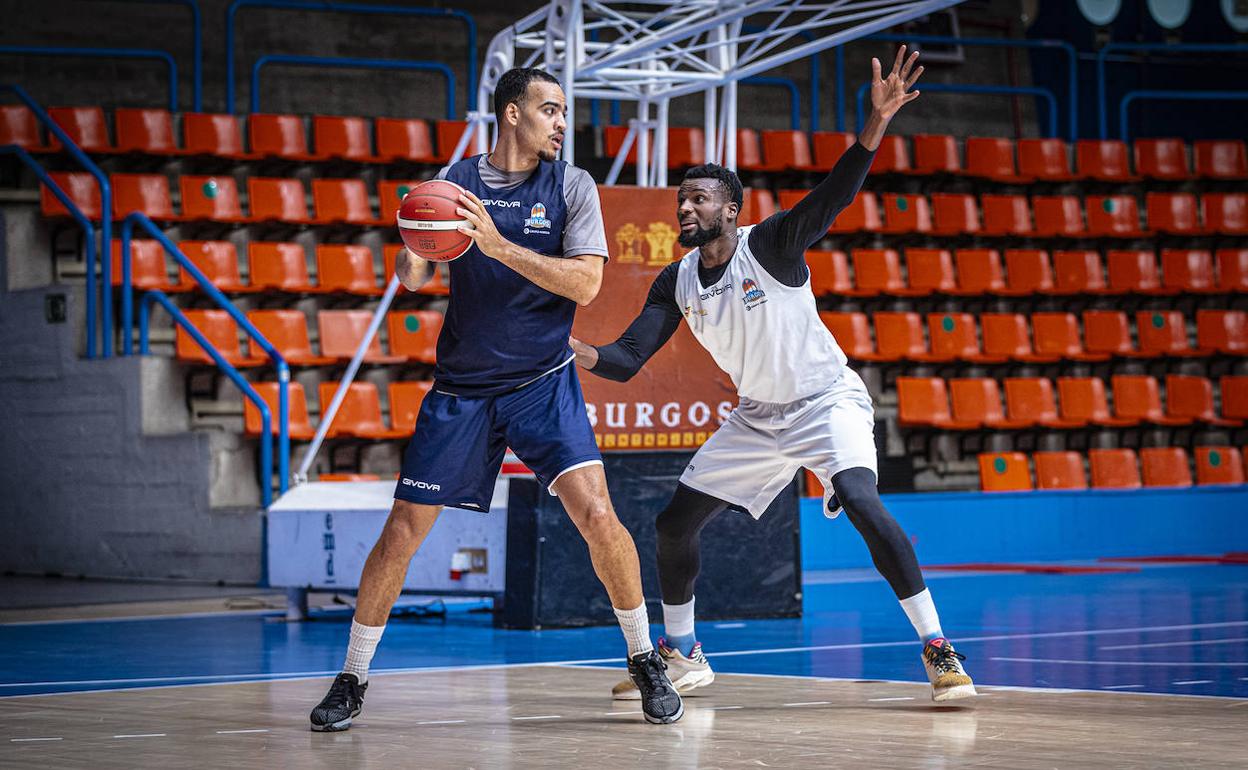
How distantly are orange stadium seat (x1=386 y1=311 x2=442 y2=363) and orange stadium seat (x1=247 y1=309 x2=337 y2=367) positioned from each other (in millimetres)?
693

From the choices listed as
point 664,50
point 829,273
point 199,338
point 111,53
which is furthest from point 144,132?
point 829,273

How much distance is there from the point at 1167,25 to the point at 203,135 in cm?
1039

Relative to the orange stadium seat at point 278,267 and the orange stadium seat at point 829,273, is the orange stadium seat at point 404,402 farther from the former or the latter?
the orange stadium seat at point 829,273

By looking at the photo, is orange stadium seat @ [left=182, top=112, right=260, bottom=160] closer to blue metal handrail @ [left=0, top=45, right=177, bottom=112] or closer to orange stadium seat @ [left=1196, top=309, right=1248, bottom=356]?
blue metal handrail @ [left=0, top=45, right=177, bottom=112]

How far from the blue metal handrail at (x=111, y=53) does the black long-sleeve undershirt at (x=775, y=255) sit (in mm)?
9625

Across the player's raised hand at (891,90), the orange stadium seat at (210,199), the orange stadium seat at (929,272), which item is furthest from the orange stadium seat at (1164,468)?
→ the player's raised hand at (891,90)

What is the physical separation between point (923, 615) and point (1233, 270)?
1268cm

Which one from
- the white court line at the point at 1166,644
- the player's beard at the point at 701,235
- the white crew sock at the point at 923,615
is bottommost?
the white court line at the point at 1166,644

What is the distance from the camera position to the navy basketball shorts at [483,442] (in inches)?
210

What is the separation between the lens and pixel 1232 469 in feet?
51.7

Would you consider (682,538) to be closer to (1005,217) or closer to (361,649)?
(361,649)

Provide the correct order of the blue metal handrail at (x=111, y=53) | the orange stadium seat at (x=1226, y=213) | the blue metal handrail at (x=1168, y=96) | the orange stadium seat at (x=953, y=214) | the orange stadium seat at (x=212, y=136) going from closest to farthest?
the orange stadium seat at (x=212, y=136) → the blue metal handrail at (x=111, y=53) → the orange stadium seat at (x=953, y=214) → the orange stadium seat at (x=1226, y=213) → the blue metal handrail at (x=1168, y=96)

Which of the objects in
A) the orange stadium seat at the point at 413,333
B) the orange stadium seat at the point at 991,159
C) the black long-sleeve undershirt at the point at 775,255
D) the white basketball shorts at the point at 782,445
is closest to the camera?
the black long-sleeve undershirt at the point at 775,255

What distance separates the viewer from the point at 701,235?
604 centimetres
